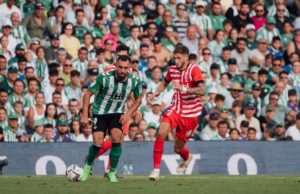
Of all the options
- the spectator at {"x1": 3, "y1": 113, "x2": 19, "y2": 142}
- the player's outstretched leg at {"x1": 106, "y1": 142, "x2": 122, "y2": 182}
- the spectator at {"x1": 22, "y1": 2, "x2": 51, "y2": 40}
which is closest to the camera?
the player's outstretched leg at {"x1": 106, "y1": 142, "x2": 122, "y2": 182}

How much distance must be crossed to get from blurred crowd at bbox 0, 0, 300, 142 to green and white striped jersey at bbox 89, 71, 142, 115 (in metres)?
4.08

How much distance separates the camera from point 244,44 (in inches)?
1081

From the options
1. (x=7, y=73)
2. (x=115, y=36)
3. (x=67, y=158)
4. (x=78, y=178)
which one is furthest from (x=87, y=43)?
(x=78, y=178)

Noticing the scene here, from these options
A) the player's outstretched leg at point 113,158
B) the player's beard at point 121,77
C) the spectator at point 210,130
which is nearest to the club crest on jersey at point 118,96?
the player's beard at point 121,77

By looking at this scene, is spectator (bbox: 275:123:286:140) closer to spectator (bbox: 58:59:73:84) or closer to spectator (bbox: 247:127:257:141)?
spectator (bbox: 247:127:257:141)

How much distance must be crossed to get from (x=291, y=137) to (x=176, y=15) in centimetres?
515

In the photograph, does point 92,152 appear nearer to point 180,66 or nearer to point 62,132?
point 180,66

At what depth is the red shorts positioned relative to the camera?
62.5 feet

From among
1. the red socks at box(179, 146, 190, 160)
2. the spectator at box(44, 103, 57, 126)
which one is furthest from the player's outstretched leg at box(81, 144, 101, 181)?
the spectator at box(44, 103, 57, 126)

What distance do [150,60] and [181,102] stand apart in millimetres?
6543

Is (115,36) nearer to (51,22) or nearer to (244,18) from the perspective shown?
(51,22)

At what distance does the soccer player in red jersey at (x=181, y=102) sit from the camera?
60.8ft

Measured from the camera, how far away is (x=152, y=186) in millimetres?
16406

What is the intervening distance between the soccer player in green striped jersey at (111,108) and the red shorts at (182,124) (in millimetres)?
1045
